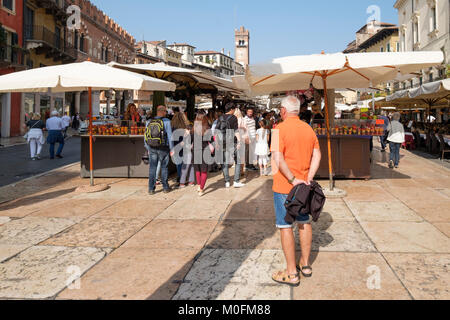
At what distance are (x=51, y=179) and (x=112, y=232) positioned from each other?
15.7ft

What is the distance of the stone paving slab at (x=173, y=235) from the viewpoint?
4.12 metres

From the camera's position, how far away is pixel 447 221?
16.1 feet

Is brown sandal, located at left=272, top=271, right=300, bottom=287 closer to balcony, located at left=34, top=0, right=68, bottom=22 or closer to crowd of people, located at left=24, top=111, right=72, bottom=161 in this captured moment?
crowd of people, located at left=24, top=111, right=72, bottom=161

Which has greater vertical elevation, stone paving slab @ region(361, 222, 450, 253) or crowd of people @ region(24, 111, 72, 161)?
crowd of people @ region(24, 111, 72, 161)

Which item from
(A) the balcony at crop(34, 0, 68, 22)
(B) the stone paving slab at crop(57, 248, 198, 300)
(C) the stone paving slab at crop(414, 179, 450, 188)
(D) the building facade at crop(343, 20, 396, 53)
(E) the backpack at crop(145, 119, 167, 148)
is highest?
(D) the building facade at crop(343, 20, 396, 53)

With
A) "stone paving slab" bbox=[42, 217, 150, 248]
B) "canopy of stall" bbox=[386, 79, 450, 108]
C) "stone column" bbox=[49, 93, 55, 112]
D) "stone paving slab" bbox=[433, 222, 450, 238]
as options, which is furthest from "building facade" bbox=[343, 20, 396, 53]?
"stone paving slab" bbox=[42, 217, 150, 248]

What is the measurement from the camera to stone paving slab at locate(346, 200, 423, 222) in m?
5.09

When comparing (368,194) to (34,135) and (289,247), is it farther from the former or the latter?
(34,135)

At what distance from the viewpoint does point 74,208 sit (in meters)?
5.84

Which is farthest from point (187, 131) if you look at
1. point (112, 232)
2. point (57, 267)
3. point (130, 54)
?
point (130, 54)

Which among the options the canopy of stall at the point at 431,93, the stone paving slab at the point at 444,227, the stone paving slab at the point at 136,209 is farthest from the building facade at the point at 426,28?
the stone paving slab at the point at 136,209

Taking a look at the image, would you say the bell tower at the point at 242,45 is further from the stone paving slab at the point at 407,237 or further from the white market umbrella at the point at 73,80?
the stone paving slab at the point at 407,237

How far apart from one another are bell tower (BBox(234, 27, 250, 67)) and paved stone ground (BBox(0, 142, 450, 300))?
421 ft

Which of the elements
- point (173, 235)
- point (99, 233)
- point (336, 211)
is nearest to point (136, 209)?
point (99, 233)
